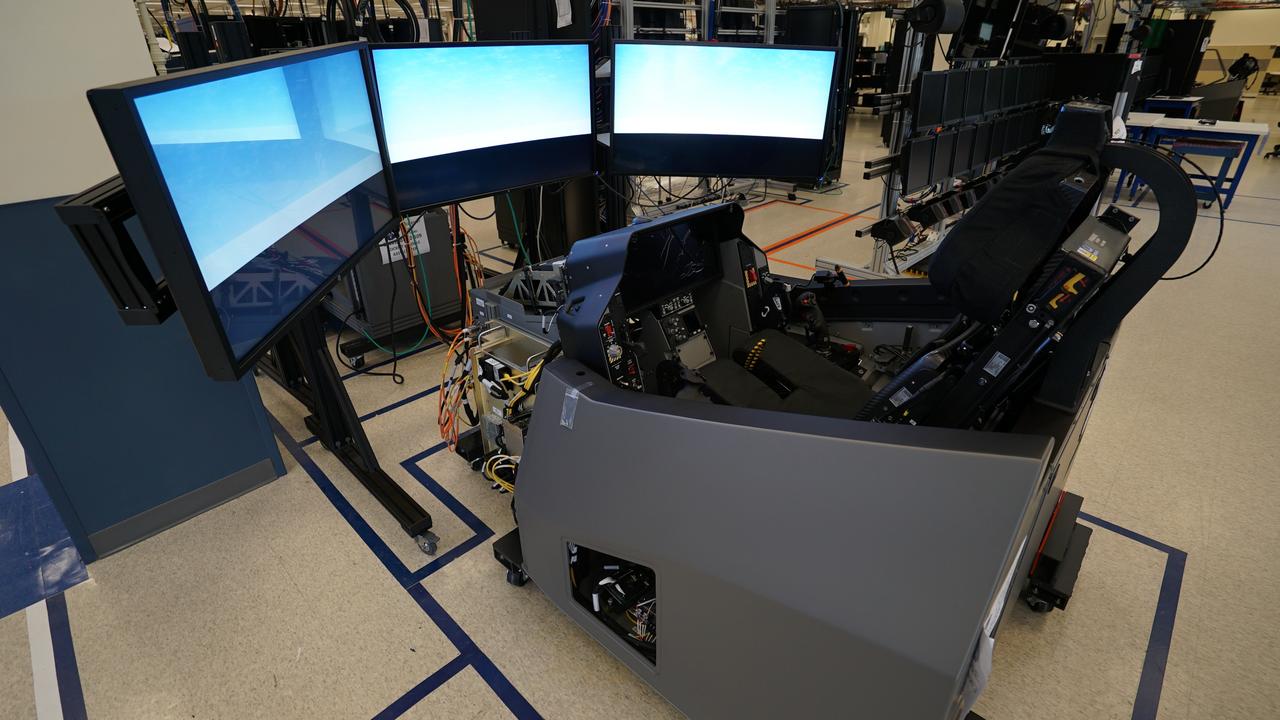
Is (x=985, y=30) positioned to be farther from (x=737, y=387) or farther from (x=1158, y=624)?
(x=1158, y=624)

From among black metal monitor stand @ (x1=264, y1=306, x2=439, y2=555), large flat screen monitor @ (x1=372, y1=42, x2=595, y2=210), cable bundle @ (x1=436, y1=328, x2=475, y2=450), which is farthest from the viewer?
Answer: cable bundle @ (x1=436, y1=328, x2=475, y2=450)

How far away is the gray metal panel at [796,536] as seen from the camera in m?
0.90

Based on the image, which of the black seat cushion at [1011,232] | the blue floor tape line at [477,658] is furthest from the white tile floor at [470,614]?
the black seat cushion at [1011,232]

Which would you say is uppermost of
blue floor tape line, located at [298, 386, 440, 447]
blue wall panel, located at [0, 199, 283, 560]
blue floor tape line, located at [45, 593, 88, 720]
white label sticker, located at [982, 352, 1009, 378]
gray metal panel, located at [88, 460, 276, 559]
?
white label sticker, located at [982, 352, 1009, 378]

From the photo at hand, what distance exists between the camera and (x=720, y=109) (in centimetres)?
245

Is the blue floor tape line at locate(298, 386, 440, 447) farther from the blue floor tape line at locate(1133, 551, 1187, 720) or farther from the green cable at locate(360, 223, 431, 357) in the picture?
the blue floor tape line at locate(1133, 551, 1187, 720)

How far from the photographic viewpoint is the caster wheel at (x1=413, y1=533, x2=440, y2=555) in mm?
2035

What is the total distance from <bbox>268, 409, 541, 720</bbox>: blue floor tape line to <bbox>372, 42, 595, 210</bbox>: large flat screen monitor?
43.0 inches

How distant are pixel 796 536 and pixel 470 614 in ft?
3.87

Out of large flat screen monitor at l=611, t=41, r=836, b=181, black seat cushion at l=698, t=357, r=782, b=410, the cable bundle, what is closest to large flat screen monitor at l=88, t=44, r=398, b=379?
the cable bundle

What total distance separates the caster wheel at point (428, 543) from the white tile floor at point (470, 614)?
0.11 feet

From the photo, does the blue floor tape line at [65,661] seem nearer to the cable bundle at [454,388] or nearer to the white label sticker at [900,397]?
the cable bundle at [454,388]

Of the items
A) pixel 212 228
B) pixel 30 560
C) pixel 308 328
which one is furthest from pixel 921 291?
pixel 30 560

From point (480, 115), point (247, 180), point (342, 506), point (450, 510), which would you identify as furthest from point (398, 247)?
point (247, 180)
